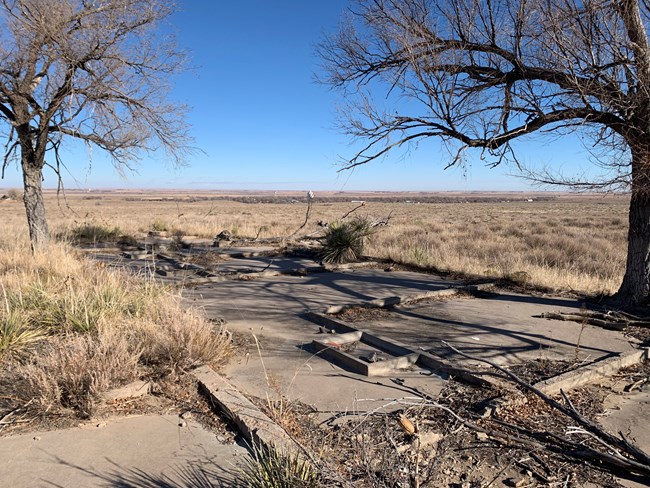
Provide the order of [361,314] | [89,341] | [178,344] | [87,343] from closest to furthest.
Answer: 1. [89,341]
2. [87,343]
3. [178,344]
4. [361,314]

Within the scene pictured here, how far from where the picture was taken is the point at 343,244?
40.8ft

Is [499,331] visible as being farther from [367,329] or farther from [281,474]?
[281,474]

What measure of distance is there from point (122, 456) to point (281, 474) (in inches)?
50.8

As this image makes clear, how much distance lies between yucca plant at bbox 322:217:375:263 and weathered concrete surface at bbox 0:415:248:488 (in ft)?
28.7

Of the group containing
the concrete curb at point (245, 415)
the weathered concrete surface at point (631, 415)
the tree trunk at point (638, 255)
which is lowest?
the weathered concrete surface at point (631, 415)

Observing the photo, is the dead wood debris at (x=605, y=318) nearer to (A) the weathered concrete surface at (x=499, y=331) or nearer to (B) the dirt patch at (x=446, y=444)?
(A) the weathered concrete surface at (x=499, y=331)

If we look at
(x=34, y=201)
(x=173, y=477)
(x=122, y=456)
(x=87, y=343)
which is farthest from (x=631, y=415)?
(x=34, y=201)

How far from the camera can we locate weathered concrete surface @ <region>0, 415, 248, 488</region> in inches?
116

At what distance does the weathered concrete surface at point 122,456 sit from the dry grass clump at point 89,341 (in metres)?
0.37

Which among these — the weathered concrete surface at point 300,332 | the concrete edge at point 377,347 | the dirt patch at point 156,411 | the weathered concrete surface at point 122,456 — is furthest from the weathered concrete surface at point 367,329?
the weathered concrete surface at point 122,456

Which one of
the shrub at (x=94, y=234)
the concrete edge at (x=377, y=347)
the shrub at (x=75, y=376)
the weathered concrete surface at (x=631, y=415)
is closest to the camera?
the weathered concrete surface at (x=631, y=415)

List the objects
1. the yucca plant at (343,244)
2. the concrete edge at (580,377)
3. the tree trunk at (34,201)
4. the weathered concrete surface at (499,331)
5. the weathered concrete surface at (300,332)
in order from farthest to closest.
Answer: the yucca plant at (343,244) → the tree trunk at (34,201) → the weathered concrete surface at (499,331) → the weathered concrete surface at (300,332) → the concrete edge at (580,377)

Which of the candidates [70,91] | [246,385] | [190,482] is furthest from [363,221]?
[190,482]

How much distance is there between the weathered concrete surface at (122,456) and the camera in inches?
116
